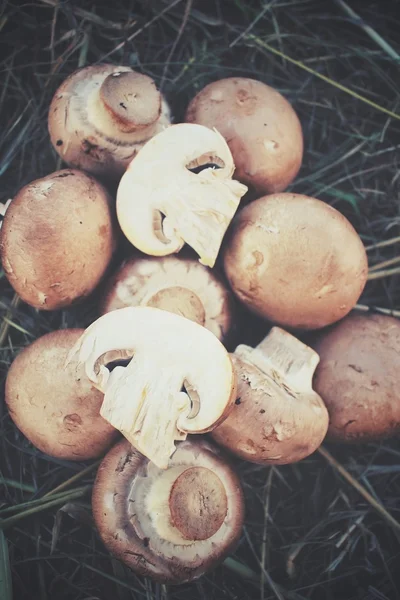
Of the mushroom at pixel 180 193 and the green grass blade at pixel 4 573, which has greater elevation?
the mushroom at pixel 180 193

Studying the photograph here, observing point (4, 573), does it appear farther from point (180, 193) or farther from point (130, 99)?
point (130, 99)

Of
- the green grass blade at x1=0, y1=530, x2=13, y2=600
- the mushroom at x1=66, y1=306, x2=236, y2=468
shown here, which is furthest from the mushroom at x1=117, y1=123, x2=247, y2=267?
the green grass blade at x1=0, y1=530, x2=13, y2=600

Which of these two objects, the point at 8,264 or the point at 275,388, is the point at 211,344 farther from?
the point at 8,264

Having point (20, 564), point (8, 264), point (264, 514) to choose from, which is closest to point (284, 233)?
point (8, 264)

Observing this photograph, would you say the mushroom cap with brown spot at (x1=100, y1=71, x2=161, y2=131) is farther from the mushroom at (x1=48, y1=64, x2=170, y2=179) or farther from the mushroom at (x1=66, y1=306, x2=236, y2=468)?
the mushroom at (x1=66, y1=306, x2=236, y2=468)

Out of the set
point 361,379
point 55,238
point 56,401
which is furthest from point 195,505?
point 55,238

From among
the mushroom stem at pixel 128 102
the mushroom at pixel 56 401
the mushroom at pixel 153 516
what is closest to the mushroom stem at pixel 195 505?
the mushroom at pixel 153 516

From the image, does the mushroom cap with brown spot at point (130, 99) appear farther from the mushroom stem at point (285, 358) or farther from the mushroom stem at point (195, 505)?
the mushroom stem at point (195, 505)
